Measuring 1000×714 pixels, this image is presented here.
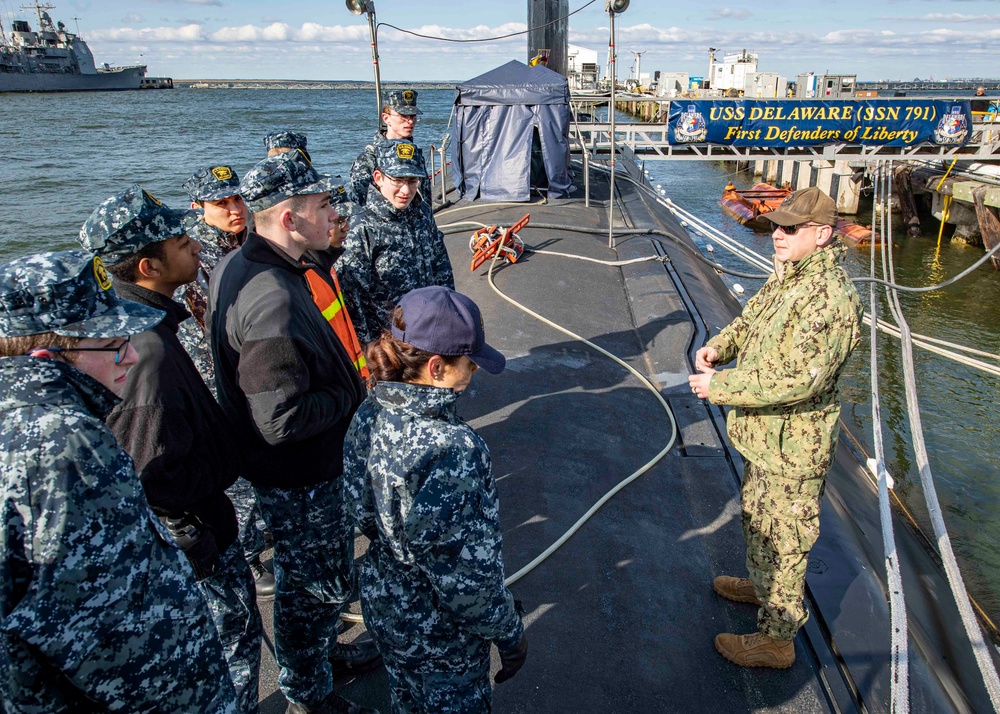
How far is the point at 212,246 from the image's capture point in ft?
13.1

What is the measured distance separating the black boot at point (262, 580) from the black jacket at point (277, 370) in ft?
3.33

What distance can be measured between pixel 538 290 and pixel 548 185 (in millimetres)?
5204

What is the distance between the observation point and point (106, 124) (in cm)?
4678

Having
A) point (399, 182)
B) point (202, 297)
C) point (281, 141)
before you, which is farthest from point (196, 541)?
point (281, 141)

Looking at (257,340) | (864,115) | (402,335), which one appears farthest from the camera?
(864,115)

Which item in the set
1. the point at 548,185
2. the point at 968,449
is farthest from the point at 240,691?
the point at 548,185

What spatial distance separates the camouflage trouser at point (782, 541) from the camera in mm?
2674

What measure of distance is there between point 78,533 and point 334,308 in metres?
1.93

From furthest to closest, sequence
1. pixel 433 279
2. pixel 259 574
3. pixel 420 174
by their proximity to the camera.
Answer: pixel 433 279 < pixel 420 174 < pixel 259 574

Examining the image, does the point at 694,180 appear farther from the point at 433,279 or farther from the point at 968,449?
the point at 433,279

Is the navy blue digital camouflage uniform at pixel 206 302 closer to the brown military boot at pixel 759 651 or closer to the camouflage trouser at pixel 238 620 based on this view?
the camouflage trouser at pixel 238 620

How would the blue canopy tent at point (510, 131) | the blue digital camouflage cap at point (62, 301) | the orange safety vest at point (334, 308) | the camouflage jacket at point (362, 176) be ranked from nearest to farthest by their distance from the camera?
the blue digital camouflage cap at point (62, 301)
the orange safety vest at point (334, 308)
the camouflage jacket at point (362, 176)
the blue canopy tent at point (510, 131)

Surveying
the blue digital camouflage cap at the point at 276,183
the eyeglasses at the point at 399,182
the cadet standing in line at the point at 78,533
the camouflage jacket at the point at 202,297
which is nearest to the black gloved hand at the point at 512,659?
the cadet standing in line at the point at 78,533

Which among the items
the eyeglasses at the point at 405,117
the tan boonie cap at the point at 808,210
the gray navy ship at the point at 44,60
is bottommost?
the tan boonie cap at the point at 808,210
